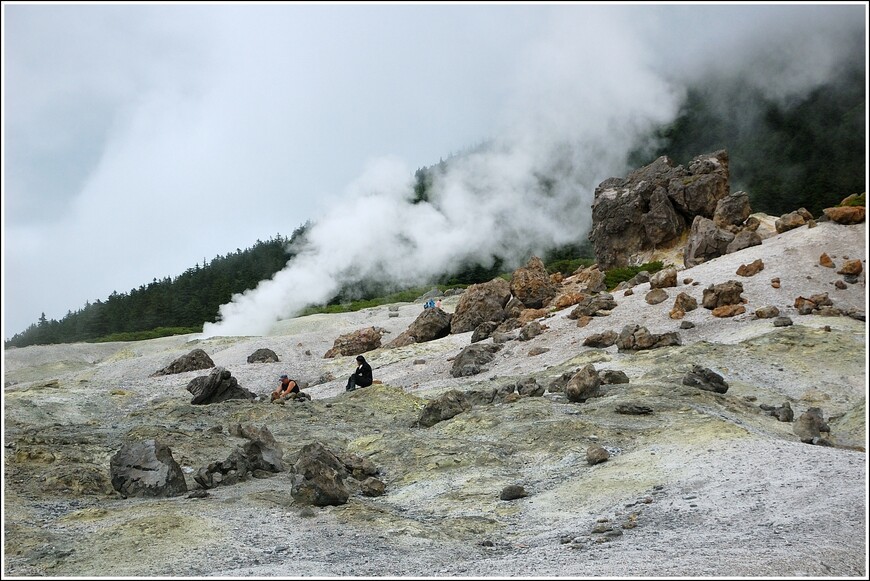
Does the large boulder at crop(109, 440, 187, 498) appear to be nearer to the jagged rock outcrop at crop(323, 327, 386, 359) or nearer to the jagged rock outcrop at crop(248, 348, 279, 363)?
the jagged rock outcrop at crop(248, 348, 279, 363)

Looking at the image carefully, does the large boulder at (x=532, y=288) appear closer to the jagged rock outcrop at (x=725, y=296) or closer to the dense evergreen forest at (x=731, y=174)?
the jagged rock outcrop at (x=725, y=296)

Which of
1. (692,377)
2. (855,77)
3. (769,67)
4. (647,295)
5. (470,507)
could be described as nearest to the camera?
(470,507)

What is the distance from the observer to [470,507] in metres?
10.5

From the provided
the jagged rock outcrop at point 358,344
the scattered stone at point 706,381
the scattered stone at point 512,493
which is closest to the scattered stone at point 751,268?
the scattered stone at point 706,381

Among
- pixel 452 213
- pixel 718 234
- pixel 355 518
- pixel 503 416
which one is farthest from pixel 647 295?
pixel 452 213

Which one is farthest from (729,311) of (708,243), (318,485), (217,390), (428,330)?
(318,485)

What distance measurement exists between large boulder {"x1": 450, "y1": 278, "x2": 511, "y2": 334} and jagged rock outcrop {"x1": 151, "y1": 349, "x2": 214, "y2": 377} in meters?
13.1

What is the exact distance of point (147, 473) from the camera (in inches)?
457

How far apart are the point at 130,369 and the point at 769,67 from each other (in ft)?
307

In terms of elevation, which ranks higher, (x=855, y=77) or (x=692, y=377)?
(x=855, y=77)

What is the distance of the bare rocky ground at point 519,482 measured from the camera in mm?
7434

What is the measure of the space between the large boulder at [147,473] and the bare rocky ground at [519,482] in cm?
33

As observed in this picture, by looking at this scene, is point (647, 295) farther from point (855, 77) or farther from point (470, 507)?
point (855, 77)

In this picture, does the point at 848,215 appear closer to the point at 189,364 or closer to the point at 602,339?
the point at 602,339
